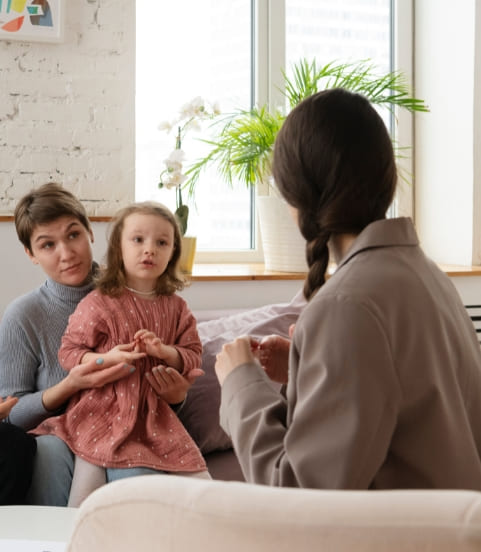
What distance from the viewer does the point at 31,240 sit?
2061mm

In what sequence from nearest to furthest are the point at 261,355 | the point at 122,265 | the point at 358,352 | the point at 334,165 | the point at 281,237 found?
the point at 358,352, the point at 334,165, the point at 261,355, the point at 122,265, the point at 281,237

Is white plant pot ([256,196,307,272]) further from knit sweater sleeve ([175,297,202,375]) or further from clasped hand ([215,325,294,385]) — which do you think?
clasped hand ([215,325,294,385])

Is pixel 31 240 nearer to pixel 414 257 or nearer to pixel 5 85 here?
pixel 5 85

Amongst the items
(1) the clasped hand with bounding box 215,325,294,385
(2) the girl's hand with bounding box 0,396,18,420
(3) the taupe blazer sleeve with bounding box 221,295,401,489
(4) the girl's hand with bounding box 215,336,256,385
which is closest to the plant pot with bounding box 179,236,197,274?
(2) the girl's hand with bounding box 0,396,18,420

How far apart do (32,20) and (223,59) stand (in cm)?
92

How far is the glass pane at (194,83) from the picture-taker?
3330mm

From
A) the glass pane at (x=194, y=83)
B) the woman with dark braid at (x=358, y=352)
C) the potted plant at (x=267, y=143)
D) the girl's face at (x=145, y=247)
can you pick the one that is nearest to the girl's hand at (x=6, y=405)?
the girl's face at (x=145, y=247)

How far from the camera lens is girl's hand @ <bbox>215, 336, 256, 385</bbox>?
1174 millimetres

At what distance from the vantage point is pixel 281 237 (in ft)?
10.1

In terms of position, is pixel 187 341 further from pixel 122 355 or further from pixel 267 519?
pixel 267 519

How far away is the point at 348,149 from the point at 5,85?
2.12 metres

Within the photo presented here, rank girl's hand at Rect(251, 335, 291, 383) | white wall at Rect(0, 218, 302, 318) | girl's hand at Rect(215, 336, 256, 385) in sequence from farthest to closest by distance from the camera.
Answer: white wall at Rect(0, 218, 302, 318) → girl's hand at Rect(251, 335, 291, 383) → girl's hand at Rect(215, 336, 256, 385)

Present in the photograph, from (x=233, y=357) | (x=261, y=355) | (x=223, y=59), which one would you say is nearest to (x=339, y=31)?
(x=223, y=59)

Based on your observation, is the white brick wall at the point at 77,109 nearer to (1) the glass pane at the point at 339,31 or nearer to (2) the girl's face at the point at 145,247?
(1) the glass pane at the point at 339,31
